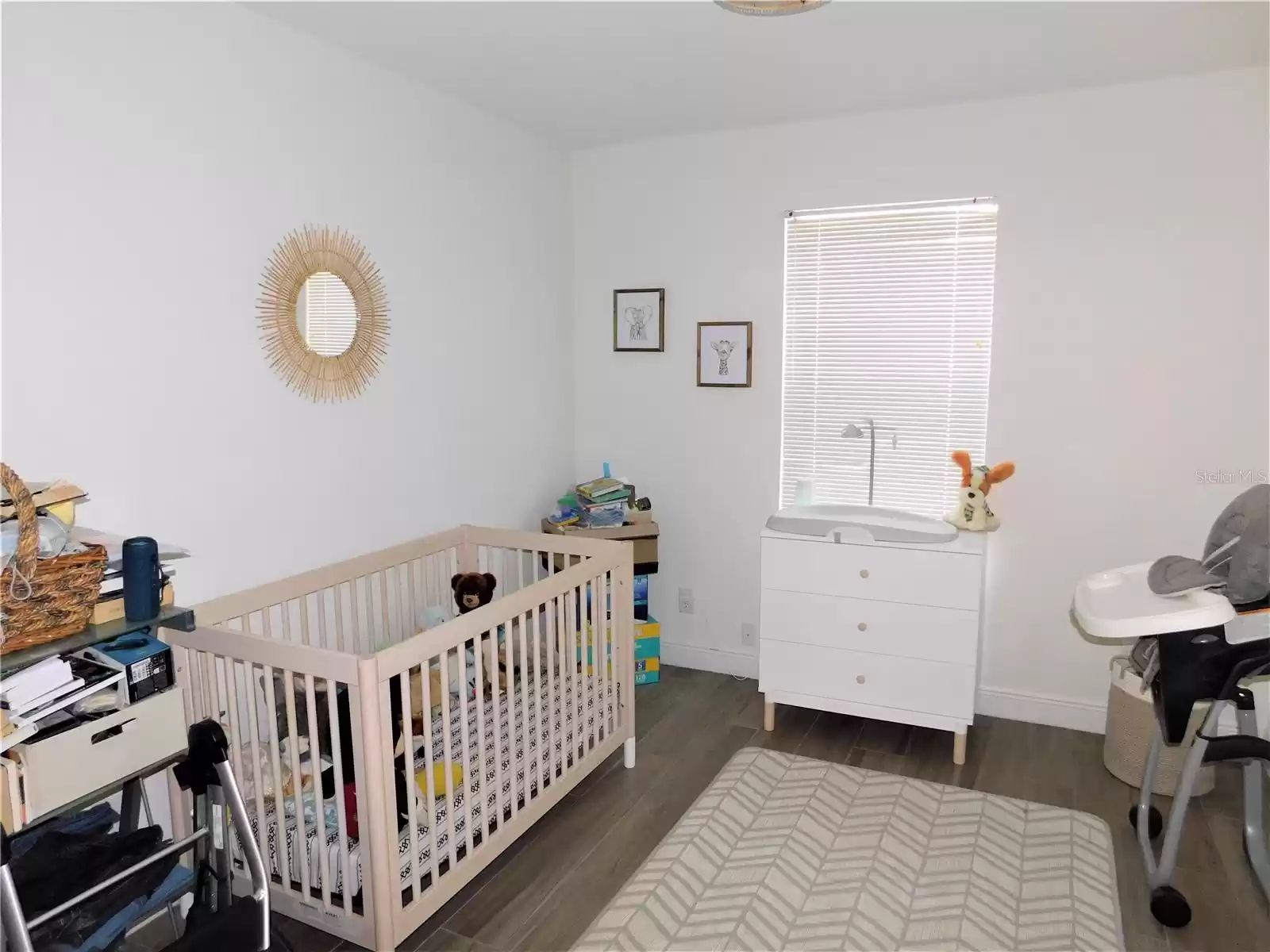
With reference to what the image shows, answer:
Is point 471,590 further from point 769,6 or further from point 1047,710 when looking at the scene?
point 1047,710

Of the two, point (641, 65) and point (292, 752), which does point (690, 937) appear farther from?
point (641, 65)

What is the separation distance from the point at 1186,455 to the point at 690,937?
2.35m

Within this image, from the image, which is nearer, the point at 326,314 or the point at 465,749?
the point at 465,749

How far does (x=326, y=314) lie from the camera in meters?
2.63

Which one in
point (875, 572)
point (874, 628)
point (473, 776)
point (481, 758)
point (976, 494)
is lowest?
point (473, 776)

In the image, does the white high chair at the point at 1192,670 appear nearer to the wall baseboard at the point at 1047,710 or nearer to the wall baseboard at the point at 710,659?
the wall baseboard at the point at 1047,710

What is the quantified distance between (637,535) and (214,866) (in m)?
2.10

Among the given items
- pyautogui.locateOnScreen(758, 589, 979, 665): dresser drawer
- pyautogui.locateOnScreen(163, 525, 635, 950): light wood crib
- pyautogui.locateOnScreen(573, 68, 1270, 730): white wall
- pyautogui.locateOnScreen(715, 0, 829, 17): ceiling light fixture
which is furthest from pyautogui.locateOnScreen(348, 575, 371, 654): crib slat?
pyautogui.locateOnScreen(715, 0, 829, 17): ceiling light fixture

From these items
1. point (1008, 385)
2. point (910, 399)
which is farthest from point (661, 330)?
point (1008, 385)

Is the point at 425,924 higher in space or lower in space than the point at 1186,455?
lower

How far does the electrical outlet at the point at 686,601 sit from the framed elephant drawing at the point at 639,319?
1.11m

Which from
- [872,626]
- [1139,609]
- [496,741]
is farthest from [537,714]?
[1139,609]

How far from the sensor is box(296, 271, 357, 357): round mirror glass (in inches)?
101

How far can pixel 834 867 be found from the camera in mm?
2453
